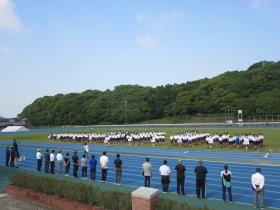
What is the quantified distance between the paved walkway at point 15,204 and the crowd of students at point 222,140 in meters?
17.8

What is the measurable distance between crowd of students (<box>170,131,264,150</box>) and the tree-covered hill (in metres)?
37.2

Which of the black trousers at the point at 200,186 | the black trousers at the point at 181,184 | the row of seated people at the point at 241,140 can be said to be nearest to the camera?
the black trousers at the point at 200,186

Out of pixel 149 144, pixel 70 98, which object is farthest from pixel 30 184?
pixel 70 98

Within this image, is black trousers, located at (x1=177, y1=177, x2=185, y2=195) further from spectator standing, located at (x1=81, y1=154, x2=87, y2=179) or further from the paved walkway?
spectator standing, located at (x1=81, y1=154, x2=87, y2=179)

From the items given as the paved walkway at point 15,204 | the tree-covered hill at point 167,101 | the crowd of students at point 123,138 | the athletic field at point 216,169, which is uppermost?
the tree-covered hill at point 167,101

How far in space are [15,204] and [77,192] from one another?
3145mm

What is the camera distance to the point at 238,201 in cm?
1267

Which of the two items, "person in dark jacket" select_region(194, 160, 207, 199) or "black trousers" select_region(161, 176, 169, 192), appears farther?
"black trousers" select_region(161, 176, 169, 192)

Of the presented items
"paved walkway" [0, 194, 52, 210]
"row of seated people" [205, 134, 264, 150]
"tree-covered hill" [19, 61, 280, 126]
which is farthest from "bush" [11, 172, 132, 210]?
"tree-covered hill" [19, 61, 280, 126]

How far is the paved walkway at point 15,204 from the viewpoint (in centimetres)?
1280

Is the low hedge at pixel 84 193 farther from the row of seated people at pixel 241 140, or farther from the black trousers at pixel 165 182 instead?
the row of seated people at pixel 241 140

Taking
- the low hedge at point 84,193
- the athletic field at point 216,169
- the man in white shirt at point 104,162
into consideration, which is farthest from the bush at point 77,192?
the athletic field at point 216,169

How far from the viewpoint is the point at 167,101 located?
86125 mm

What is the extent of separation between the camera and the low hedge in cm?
952
